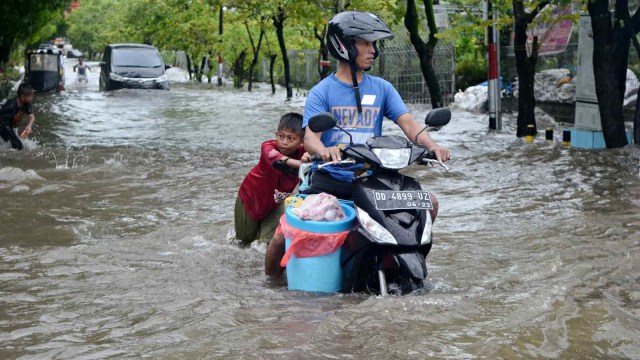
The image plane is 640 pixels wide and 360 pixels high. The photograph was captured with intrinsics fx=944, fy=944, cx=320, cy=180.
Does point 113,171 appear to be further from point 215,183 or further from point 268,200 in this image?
point 268,200

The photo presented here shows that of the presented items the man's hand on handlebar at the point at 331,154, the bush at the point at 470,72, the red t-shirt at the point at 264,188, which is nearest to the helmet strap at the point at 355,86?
the man's hand on handlebar at the point at 331,154

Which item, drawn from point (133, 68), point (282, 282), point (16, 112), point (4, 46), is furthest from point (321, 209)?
point (133, 68)

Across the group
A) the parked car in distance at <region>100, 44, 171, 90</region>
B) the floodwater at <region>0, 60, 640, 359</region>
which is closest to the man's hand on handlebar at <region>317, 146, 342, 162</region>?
the floodwater at <region>0, 60, 640, 359</region>

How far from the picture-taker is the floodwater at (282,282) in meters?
4.93

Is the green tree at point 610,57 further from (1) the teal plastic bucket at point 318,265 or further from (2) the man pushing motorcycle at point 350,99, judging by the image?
(1) the teal plastic bucket at point 318,265

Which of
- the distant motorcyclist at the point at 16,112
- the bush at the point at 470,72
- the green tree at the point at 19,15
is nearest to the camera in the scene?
the distant motorcyclist at the point at 16,112

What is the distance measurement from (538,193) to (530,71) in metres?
5.56

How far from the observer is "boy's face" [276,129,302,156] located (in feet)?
21.7

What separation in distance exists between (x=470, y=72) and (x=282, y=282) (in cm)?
1974

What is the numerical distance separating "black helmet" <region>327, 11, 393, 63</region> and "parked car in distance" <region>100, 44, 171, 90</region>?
87.9 feet

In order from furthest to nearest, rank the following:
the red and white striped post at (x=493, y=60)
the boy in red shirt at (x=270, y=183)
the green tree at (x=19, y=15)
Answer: the green tree at (x=19, y=15) → the red and white striped post at (x=493, y=60) → the boy in red shirt at (x=270, y=183)

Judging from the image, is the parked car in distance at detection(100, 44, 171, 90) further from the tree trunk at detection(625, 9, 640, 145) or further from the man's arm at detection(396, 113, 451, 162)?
the man's arm at detection(396, 113, 451, 162)

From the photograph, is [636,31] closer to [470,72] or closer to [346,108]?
[346,108]

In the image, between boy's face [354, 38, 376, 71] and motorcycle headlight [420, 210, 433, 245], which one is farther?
boy's face [354, 38, 376, 71]
